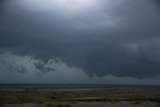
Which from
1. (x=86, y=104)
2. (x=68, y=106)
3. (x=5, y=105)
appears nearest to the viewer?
(x=5, y=105)

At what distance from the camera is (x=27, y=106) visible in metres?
26.5

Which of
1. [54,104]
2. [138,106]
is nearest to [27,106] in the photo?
[54,104]

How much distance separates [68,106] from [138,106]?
21.3ft

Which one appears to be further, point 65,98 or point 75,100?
point 65,98

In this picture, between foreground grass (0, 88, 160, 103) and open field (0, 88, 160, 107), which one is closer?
open field (0, 88, 160, 107)

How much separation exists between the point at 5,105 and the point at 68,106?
546 cm

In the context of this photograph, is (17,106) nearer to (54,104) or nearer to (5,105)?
(5,105)

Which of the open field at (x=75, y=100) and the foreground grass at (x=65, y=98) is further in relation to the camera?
the foreground grass at (x=65, y=98)

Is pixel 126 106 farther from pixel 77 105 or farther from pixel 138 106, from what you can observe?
pixel 77 105

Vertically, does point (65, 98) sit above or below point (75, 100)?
above

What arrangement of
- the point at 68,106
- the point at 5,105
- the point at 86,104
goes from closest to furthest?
the point at 5,105, the point at 68,106, the point at 86,104

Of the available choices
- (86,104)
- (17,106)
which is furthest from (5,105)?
(86,104)

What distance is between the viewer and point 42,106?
27.2 metres

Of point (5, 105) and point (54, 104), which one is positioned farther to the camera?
point (54, 104)
